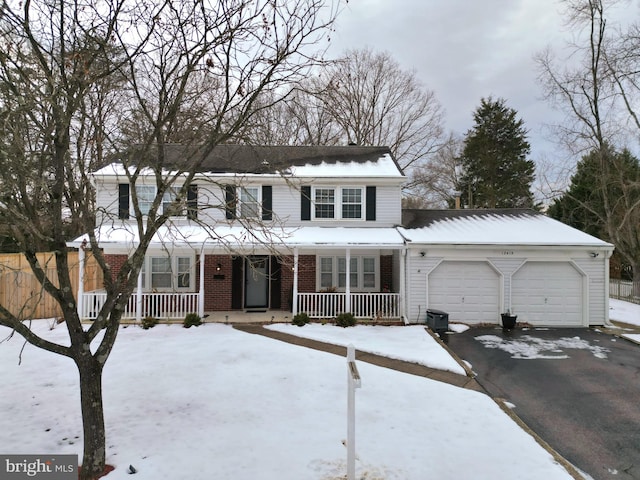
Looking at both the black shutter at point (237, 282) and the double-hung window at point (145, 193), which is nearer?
the double-hung window at point (145, 193)

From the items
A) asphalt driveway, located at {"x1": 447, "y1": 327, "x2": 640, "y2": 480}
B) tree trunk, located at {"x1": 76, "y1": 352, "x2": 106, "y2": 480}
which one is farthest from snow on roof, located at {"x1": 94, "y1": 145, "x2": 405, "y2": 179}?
tree trunk, located at {"x1": 76, "y1": 352, "x2": 106, "y2": 480}

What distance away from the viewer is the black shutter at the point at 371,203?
12992 millimetres

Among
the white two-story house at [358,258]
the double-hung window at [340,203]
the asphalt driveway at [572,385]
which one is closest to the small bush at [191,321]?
the white two-story house at [358,258]

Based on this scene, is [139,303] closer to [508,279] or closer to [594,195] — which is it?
[508,279]

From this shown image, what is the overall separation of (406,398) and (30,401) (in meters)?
6.12

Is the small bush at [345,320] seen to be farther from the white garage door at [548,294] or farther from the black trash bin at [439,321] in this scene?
the white garage door at [548,294]

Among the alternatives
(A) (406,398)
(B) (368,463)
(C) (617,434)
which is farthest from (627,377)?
(B) (368,463)

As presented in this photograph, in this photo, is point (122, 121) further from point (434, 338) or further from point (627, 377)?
point (627, 377)

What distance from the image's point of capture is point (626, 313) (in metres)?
13.9

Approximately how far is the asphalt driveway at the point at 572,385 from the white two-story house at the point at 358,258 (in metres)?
1.34

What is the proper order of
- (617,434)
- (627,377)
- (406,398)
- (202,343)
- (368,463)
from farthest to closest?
(202,343) → (627,377) → (406,398) → (617,434) → (368,463)

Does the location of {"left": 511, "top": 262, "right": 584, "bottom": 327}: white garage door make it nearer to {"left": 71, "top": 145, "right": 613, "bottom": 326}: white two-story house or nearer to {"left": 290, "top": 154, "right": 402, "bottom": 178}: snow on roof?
{"left": 71, "top": 145, "right": 613, "bottom": 326}: white two-story house

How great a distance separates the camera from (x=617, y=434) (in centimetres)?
505

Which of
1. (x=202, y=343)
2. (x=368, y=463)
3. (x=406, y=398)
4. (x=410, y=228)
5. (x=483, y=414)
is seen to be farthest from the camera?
(x=410, y=228)
